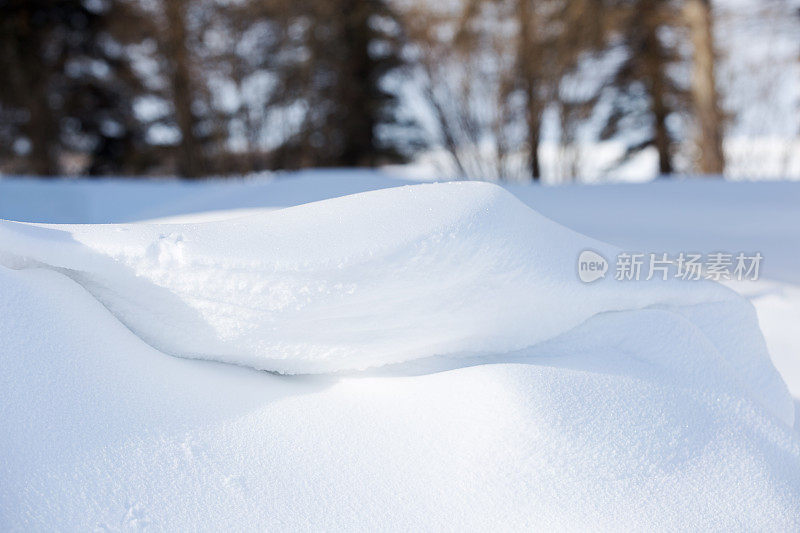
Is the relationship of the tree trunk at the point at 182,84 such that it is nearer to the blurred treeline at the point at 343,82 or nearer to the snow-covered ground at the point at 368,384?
the blurred treeline at the point at 343,82

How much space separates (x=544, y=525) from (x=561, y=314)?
0.31m

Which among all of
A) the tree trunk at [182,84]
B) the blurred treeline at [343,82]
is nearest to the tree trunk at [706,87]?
the blurred treeline at [343,82]

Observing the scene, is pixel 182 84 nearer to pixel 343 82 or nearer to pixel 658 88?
pixel 343 82

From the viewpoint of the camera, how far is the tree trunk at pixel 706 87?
4.92m

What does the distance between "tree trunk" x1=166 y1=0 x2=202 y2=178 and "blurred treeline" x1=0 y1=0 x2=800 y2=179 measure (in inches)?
0.8

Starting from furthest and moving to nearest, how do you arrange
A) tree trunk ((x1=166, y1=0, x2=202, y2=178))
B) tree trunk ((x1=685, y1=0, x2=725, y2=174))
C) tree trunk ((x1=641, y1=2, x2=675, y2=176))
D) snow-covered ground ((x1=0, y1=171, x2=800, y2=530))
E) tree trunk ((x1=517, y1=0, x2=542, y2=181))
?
1. tree trunk ((x1=641, y1=2, x2=675, y2=176))
2. tree trunk ((x1=166, y1=0, x2=202, y2=178))
3. tree trunk ((x1=517, y1=0, x2=542, y2=181))
4. tree trunk ((x1=685, y1=0, x2=725, y2=174))
5. snow-covered ground ((x1=0, y1=171, x2=800, y2=530))

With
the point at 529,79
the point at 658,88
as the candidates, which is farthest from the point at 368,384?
the point at 658,88

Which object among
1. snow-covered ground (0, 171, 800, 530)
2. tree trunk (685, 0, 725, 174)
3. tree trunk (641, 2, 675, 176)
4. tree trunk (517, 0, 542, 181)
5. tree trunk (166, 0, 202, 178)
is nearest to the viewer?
snow-covered ground (0, 171, 800, 530)

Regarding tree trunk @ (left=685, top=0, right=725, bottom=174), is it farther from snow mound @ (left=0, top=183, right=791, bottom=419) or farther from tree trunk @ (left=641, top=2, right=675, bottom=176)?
snow mound @ (left=0, top=183, right=791, bottom=419)

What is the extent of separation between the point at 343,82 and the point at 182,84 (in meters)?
2.02

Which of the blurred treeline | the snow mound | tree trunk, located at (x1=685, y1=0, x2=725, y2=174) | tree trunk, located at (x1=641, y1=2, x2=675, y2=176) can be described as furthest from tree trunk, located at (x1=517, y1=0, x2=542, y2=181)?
the snow mound

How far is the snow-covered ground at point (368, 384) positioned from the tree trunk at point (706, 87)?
443 cm

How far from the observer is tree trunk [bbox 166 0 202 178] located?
721 cm

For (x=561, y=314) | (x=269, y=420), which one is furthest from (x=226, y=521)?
(x=561, y=314)
